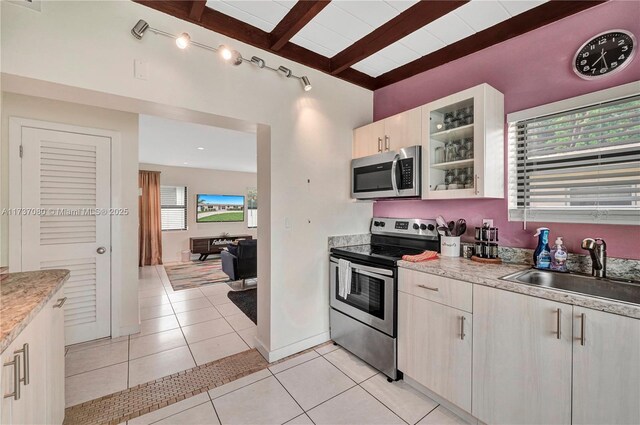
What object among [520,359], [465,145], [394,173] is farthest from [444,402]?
[465,145]

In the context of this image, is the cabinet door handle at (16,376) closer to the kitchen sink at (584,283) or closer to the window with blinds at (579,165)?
the kitchen sink at (584,283)

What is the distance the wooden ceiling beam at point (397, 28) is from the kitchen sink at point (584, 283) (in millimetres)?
1723

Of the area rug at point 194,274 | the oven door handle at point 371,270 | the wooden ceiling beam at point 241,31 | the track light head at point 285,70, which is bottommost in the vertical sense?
the area rug at point 194,274

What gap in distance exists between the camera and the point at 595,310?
3.87 feet

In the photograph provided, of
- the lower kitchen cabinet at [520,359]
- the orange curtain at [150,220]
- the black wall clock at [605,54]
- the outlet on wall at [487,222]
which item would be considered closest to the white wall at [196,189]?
the orange curtain at [150,220]

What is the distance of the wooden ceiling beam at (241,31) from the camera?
5.82ft

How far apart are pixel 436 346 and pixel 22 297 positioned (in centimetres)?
223

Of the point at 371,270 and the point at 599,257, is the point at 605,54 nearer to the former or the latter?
the point at 599,257

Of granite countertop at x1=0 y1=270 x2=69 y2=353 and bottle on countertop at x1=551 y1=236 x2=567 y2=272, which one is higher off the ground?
bottle on countertop at x1=551 y1=236 x2=567 y2=272

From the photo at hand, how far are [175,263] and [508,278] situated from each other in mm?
7157

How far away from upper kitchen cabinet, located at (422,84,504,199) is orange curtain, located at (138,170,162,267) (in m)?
6.69

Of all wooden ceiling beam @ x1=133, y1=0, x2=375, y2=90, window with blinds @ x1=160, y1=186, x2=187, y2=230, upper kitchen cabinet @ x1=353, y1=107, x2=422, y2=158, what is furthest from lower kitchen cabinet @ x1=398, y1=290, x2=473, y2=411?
window with blinds @ x1=160, y1=186, x2=187, y2=230

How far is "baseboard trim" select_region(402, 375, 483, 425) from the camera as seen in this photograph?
5.36 feet

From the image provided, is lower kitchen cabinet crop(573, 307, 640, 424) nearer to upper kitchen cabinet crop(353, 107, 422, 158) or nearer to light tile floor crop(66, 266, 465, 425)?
light tile floor crop(66, 266, 465, 425)
